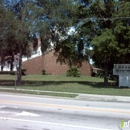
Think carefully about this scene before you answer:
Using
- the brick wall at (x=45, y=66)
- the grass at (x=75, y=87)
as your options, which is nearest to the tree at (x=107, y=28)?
the grass at (x=75, y=87)

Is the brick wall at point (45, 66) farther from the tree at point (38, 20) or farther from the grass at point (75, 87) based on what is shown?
the tree at point (38, 20)

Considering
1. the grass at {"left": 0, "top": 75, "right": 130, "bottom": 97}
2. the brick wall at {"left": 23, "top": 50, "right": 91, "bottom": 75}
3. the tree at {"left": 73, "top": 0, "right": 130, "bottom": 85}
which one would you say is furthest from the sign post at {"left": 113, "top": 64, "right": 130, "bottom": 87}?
the brick wall at {"left": 23, "top": 50, "right": 91, "bottom": 75}

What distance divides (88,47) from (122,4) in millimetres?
6865

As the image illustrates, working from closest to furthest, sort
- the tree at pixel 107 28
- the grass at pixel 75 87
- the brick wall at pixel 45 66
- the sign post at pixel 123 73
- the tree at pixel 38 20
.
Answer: the grass at pixel 75 87 → the tree at pixel 38 20 → the tree at pixel 107 28 → the sign post at pixel 123 73 → the brick wall at pixel 45 66

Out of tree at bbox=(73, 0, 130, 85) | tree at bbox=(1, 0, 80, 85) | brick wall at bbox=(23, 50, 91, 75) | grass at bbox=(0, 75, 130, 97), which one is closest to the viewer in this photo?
grass at bbox=(0, 75, 130, 97)

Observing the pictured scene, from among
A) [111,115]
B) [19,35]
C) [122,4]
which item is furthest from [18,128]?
[122,4]

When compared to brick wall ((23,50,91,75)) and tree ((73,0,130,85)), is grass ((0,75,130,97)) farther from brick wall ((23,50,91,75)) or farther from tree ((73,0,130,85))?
brick wall ((23,50,91,75))

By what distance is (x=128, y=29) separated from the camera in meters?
23.4

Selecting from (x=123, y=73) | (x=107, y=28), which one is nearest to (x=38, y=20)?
(x=107, y=28)

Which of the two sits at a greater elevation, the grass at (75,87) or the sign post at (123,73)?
the sign post at (123,73)

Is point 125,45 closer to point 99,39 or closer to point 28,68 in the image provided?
point 99,39

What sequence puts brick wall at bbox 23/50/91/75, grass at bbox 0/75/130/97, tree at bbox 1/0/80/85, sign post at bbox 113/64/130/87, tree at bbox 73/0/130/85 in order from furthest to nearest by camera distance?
brick wall at bbox 23/50/91/75 < sign post at bbox 113/64/130/87 < tree at bbox 73/0/130/85 < tree at bbox 1/0/80/85 < grass at bbox 0/75/130/97

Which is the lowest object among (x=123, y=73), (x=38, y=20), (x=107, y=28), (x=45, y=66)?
(x=123, y=73)

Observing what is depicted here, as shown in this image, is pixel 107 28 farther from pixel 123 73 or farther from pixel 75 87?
pixel 75 87
